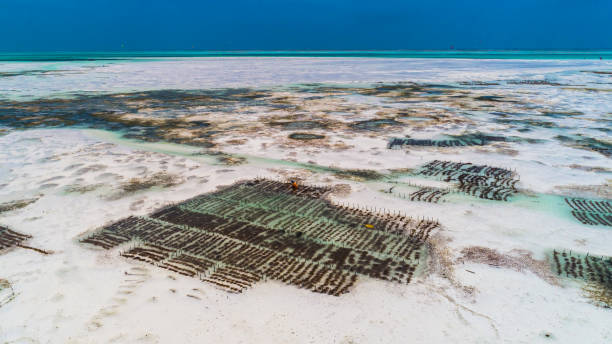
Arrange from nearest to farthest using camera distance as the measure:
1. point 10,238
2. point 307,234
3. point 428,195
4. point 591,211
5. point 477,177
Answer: point 10,238 < point 307,234 < point 591,211 < point 428,195 < point 477,177

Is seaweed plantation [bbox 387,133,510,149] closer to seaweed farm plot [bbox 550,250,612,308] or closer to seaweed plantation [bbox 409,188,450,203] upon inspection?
seaweed plantation [bbox 409,188,450,203]

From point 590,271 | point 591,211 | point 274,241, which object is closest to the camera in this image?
point 590,271

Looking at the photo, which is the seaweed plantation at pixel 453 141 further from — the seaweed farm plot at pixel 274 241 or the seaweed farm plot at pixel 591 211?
the seaweed farm plot at pixel 274 241

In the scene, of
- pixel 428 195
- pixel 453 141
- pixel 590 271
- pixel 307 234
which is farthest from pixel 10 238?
pixel 453 141

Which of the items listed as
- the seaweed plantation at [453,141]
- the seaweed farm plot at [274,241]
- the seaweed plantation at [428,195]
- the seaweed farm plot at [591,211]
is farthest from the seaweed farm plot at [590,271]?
the seaweed plantation at [453,141]

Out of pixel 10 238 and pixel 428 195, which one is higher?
pixel 428 195

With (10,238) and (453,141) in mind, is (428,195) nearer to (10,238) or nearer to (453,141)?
(453,141)

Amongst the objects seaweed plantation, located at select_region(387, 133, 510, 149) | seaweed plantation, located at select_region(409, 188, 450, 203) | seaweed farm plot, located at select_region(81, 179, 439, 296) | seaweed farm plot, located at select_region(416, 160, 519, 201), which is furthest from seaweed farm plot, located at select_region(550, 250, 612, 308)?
seaweed plantation, located at select_region(387, 133, 510, 149)
